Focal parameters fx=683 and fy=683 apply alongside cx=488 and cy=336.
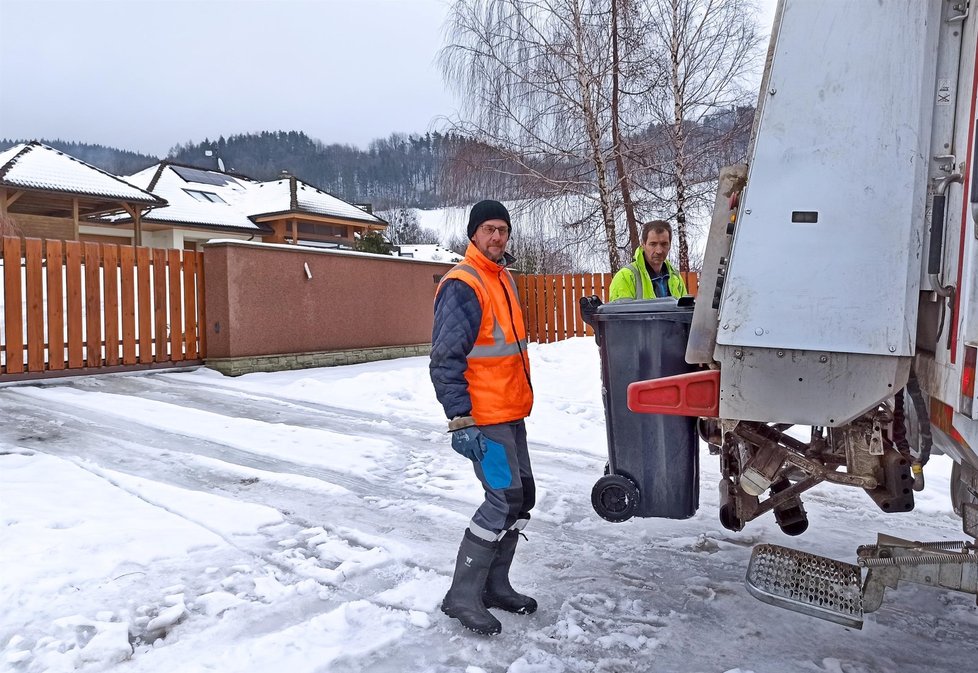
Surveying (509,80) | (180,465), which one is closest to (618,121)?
(509,80)

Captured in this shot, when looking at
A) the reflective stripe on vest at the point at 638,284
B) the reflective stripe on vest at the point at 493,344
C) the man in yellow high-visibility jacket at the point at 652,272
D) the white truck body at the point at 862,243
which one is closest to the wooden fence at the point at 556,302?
the man in yellow high-visibility jacket at the point at 652,272

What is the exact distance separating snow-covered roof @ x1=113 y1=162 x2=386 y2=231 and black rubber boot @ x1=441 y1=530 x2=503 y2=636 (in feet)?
85.5

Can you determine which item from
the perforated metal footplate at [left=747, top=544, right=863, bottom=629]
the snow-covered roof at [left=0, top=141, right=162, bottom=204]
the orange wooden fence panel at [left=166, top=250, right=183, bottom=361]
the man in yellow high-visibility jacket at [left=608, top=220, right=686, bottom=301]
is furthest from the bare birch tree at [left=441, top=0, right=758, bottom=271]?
the snow-covered roof at [left=0, top=141, right=162, bottom=204]

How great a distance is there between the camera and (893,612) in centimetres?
304

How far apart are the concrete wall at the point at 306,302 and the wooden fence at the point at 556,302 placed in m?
2.33

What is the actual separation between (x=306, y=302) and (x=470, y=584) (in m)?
9.17

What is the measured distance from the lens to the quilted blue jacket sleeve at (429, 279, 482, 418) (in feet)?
9.40

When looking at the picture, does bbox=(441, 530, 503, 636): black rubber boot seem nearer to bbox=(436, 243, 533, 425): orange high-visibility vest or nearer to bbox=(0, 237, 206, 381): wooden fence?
bbox=(436, 243, 533, 425): orange high-visibility vest

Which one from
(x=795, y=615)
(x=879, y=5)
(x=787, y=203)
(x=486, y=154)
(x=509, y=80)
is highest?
(x=509, y=80)

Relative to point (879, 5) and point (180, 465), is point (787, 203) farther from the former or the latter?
point (180, 465)

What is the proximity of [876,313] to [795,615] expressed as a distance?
5.06 ft

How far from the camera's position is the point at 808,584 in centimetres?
252

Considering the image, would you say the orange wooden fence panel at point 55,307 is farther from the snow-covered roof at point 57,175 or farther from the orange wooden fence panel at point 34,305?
the snow-covered roof at point 57,175

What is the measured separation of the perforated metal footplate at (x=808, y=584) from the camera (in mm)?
2361
